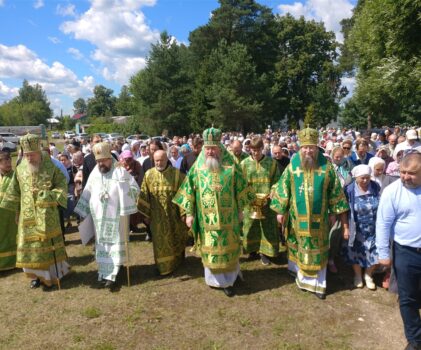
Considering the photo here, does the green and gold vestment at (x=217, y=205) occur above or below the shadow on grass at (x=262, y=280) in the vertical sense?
above

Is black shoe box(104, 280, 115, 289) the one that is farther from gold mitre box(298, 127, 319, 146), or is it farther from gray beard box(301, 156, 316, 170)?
gold mitre box(298, 127, 319, 146)

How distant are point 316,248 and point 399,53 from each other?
7847 mm

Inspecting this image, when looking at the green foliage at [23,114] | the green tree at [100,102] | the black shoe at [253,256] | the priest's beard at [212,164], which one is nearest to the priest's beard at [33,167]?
the priest's beard at [212,164]

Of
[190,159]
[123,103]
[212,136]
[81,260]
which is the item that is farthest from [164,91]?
[123,103]

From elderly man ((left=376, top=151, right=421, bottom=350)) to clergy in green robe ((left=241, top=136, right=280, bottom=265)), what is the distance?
7.85 feet

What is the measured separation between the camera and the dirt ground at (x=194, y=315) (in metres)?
3.90

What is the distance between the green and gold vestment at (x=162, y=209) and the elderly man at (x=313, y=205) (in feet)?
5.74

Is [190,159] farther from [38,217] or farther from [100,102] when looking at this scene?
[100,102]

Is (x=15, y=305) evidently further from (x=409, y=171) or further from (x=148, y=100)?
(x=148, y=100)

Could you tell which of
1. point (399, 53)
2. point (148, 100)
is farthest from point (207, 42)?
point (399, 53)

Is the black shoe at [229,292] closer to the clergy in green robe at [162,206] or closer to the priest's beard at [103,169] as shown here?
the clergy in green robe at [162,206]

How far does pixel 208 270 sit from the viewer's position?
4.98m

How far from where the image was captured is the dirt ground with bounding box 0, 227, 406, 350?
12.8 ft

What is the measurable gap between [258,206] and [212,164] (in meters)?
1.35
